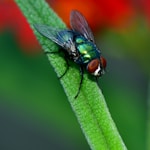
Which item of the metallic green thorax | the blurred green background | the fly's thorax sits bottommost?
the blurred green background

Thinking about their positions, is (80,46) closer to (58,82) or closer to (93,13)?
(93,13)

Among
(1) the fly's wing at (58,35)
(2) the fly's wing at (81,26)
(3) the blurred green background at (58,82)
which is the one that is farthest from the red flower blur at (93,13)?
(1) the fly's wing at (58,35)

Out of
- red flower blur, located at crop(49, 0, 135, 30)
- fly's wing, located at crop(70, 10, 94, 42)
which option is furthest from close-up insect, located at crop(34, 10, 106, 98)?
red flower blur, located at crop(49, 0, 135, 30)

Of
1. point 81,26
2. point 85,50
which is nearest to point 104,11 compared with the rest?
point 81,26

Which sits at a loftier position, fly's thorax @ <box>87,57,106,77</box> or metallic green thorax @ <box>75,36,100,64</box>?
metallic green thorax @ <box>75,36,100,64</box>

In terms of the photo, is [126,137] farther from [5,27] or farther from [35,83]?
[5,27]

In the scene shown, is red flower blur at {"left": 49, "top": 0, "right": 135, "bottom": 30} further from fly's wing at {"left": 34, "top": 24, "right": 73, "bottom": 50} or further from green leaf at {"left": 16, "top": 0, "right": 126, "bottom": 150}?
green leaf at {"left": 16, "top": 0, "right": 126, "bottom": 150}
